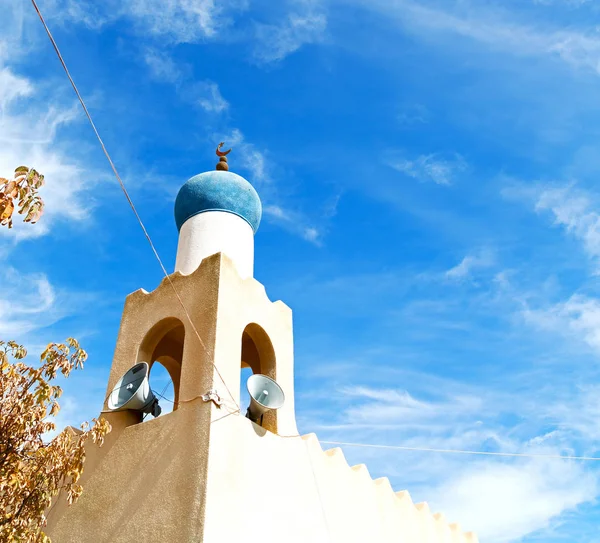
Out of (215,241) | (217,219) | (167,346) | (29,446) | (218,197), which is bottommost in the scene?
(29,446)

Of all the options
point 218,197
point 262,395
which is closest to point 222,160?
point 218,197

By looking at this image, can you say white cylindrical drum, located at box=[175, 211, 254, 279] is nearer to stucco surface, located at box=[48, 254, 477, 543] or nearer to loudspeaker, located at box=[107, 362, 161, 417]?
stucco surface, located at box=[48, 254, 477, 543]

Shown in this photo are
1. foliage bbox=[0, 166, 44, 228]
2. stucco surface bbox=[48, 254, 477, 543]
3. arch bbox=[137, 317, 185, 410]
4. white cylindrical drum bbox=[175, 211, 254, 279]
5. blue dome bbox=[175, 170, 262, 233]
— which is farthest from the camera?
blue dome bbox=[175, 170, 262, 233]

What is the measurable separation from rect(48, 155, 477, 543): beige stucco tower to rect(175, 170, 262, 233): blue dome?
0.02m

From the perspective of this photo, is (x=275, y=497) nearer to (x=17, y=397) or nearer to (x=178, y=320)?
(x=178, y=320)

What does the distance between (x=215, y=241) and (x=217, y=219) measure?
1.32ft

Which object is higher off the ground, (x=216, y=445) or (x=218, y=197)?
(x=218, y=197)

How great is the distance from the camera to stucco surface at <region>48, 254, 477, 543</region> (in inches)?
231

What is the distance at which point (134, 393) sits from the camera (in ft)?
22.9

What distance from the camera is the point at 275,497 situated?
6.57m

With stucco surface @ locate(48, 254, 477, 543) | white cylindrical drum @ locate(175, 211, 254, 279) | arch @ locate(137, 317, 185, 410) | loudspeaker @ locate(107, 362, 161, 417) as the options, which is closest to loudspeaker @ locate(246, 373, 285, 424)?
stucco surface @ locate(48, 254, 477, 543)

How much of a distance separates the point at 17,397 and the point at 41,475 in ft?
2.10

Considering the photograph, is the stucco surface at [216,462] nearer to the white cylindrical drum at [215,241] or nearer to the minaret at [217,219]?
the white cylindrical drum at [215,241]

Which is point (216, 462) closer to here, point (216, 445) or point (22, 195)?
point (216, 445)
